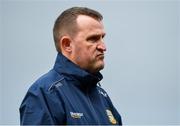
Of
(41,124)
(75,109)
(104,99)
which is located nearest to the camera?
(41,124)

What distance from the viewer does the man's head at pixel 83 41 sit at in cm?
196

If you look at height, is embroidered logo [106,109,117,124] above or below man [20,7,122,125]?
below

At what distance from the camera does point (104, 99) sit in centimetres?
209

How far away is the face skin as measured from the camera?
1954mm

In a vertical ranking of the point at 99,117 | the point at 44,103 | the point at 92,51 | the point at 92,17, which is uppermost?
the point at 92,17

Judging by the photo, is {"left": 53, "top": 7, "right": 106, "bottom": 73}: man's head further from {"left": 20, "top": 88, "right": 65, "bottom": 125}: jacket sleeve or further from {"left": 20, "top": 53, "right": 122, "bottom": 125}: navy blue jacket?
{"left": 20, "top": 88, "right": 65, "bottom": 125}: jacket sleeve

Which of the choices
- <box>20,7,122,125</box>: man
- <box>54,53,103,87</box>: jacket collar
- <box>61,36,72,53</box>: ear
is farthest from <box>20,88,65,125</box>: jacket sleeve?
<box>61,36,72,53</box>: ear

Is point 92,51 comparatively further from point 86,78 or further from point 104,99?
point 104,99

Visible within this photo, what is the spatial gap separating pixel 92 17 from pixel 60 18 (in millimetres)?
152

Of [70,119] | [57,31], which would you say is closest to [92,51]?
[57,31]

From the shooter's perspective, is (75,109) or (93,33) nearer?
(75,109)

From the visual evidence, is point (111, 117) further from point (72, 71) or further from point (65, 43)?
point (65, 43)

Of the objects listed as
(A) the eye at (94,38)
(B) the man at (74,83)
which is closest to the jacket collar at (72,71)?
(B) the man at (74,83)

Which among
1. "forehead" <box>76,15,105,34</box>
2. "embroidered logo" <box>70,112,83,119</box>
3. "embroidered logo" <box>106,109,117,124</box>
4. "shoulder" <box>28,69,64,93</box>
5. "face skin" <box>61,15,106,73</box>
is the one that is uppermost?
"forehead" <box>76,15,105,34</box>
